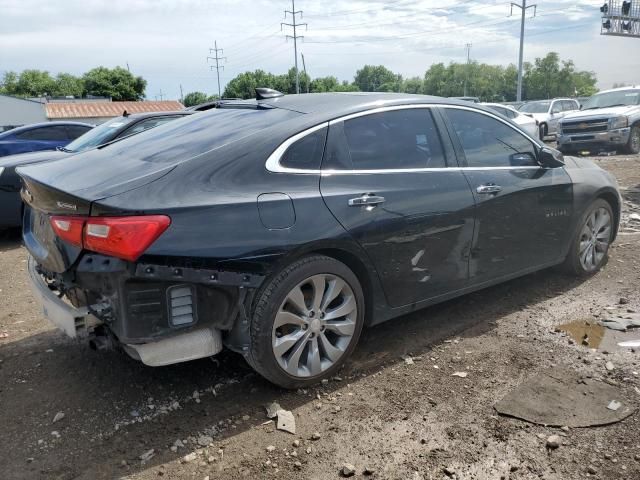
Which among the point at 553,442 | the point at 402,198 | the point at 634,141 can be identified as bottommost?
the point at 553,442

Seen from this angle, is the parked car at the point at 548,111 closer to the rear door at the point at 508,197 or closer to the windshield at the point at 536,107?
the windshield at the point at 536,107

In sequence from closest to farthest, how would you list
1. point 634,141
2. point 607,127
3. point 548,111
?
point 607,127, point 634,141, point 548,111

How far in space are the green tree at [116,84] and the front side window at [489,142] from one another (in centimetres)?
8154

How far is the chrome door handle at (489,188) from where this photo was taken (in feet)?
12.9

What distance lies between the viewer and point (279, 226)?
2.90 meters

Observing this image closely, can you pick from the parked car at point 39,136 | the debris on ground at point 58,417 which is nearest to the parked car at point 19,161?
the parked car at point 39,136

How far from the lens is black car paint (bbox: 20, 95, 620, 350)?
8.82 ft

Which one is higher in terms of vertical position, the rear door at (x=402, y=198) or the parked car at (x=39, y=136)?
the parked car at (x=39, y=136)

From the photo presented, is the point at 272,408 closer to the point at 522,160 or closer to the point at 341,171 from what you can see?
the point at 341,171

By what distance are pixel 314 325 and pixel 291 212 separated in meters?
0.68

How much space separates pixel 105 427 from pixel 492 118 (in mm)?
3475

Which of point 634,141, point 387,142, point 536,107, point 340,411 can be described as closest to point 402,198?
point 387,142

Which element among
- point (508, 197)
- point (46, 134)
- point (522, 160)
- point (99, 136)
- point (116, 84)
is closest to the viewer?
point (508, 197)

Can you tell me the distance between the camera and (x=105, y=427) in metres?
2.87
